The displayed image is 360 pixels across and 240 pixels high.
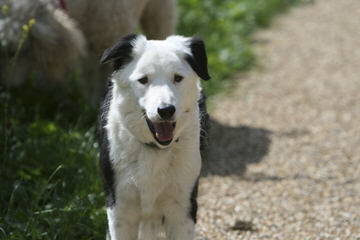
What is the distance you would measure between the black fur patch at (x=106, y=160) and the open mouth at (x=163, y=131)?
1.28 feet

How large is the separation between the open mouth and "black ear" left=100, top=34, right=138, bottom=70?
0.37 meters

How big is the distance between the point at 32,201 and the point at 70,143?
31.6 inches

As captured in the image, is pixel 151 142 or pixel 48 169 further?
pixel 48 169

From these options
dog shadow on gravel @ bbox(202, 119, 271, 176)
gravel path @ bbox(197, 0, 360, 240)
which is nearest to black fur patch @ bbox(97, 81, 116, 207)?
gravel path @ bbox(197, 0, 360, 240)

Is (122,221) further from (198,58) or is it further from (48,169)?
(48,169)

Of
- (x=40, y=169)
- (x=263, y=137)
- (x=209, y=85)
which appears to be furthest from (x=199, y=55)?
(x=209, y=85)

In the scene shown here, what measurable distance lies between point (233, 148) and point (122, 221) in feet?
8.54

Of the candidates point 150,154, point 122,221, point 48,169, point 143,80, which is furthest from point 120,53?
point 48,169

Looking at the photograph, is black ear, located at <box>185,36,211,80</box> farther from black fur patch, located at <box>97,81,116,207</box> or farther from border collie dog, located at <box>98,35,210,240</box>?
black fur patch, located at <box>97,81,116,207</box>

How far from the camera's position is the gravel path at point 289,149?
13.2 feet

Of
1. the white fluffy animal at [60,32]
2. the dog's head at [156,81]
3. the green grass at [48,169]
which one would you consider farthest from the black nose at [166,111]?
the white fluffy animal at [60,32]

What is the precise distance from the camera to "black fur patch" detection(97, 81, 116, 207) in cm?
298

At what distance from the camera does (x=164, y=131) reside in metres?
2.79

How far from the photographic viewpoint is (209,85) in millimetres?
6730
